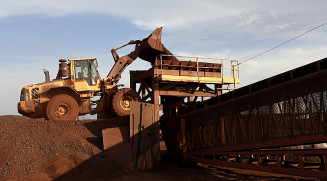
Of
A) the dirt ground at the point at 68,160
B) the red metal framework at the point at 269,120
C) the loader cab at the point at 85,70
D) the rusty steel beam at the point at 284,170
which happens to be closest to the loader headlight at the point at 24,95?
the dirt ground at the point at 68,160

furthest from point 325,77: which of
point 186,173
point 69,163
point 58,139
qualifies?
point 58,139

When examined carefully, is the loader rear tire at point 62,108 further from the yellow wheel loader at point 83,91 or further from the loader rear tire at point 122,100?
the loader rear tire at point 122,100

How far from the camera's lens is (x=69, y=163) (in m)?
13.6

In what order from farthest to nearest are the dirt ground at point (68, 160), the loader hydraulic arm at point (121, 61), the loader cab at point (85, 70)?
the loader hydraulic arm at point (121, 61) → the loader cab at point (85, 70) → the dirt ground at point (68, 160)

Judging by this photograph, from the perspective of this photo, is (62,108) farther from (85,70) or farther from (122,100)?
(122,100)

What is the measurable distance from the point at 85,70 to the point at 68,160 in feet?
18.9

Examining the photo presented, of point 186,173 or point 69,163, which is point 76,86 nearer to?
point 69,163

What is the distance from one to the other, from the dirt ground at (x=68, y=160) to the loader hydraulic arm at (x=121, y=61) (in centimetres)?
367

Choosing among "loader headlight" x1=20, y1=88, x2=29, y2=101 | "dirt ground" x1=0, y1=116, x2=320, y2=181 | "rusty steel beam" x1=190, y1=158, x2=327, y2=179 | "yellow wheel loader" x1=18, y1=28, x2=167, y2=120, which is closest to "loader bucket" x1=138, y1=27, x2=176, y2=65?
"yellow wheel loader" x1=18, y1=28, x2=167, y2=120

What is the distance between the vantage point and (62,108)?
55.2 ft

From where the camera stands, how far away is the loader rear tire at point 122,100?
17.5 metres

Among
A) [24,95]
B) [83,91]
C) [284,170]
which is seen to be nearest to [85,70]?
[83,91]

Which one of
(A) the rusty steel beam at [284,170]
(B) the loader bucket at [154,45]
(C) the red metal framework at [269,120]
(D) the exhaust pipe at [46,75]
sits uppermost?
(B) the loader bucket at [154,45]

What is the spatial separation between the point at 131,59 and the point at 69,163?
25.7ft
